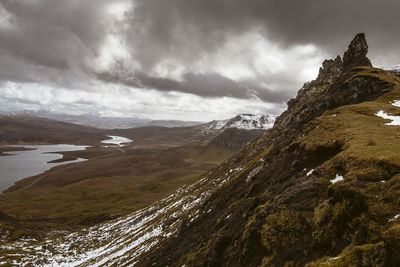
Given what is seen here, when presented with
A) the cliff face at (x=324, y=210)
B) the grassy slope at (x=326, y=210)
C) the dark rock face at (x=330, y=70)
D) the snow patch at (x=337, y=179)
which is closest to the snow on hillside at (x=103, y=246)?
the cliff face at (x=324, y=210)

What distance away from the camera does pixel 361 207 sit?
10648 mm

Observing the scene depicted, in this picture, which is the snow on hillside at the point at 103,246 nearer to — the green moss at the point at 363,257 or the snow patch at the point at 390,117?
the snow patch at the point at 390,117

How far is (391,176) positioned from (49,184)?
24251 cm

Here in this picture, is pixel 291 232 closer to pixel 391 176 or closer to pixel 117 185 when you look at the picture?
pixel 391 176

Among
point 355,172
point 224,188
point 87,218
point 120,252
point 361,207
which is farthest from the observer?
point 87,218

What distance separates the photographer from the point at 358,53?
4984cm

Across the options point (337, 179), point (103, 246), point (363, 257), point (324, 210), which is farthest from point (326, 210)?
point (103, 246)

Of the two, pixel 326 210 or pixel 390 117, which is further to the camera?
pixel 390 117

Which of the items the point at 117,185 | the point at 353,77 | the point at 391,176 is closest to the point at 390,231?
the point at 391,176

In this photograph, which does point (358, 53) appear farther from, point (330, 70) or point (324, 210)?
point (324, 210)

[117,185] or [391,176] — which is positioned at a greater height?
[391,176]

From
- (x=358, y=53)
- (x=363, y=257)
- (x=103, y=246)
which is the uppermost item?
(x=358, y=53)

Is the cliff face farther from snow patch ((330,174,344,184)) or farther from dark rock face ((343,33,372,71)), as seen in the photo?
dark rock face ((343,33,372,71))

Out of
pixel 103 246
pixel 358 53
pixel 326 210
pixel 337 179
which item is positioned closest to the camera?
pixel 326 210
